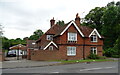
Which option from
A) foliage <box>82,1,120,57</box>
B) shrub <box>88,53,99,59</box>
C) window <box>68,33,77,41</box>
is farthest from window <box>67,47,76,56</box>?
foliage <box>82,1,120,57</box>

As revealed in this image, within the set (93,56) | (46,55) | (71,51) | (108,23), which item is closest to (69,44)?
(71,51)

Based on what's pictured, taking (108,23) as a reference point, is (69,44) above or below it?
below

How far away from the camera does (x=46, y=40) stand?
3111cm

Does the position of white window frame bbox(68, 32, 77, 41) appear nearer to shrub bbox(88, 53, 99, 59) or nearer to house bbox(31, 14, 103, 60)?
house bbox(31, 14, 103, 60)

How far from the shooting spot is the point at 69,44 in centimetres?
2803

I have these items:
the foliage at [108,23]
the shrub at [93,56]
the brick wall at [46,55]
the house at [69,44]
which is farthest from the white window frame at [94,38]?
the brick wall at [46,55]

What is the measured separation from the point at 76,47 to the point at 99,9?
3067cm

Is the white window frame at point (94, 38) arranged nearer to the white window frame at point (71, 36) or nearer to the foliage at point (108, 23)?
the white window frame at point (71, 36)

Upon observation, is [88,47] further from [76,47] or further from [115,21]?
[115,21]

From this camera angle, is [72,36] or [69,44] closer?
[69,44]

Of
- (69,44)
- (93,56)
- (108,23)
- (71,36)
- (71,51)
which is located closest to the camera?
(69,44)

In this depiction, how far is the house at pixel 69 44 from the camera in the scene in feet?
87.1

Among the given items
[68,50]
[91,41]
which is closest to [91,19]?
[91,41]

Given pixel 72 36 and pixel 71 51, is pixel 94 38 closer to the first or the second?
pixel 72 36
